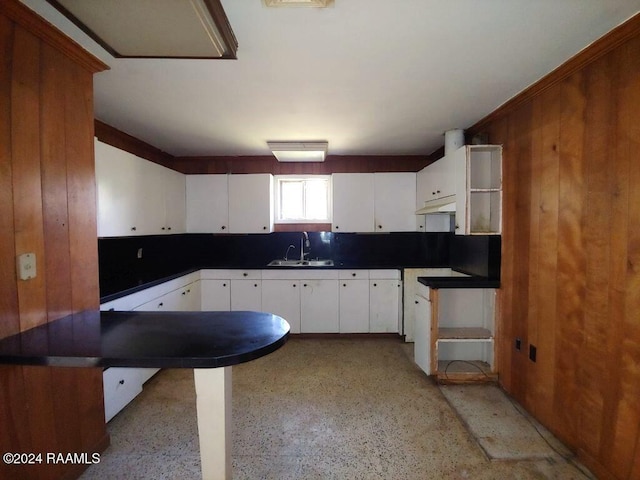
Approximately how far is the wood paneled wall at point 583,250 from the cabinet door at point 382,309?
53.9 inches

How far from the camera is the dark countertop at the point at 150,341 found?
0.97 meters

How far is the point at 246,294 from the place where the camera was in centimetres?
354

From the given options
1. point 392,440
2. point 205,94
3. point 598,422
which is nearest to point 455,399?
point 392,440

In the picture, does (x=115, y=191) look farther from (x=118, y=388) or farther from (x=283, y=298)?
(x=283, y=298)

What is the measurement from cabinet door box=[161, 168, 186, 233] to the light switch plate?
1.87m

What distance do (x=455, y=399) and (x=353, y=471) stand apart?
1.12m

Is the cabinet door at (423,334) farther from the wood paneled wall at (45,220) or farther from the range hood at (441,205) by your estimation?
the wood paneled wall at (45,220)

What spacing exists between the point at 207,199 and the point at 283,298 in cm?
160

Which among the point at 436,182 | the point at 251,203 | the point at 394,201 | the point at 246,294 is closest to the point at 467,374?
the point at 436,182

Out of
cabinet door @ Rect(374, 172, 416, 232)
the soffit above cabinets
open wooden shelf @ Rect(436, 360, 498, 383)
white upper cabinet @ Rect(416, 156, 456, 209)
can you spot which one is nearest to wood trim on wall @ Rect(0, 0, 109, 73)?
the soffit above cabinets

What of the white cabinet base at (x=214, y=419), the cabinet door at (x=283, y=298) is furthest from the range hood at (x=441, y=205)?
the white cabinet base at (x=214, y=419)

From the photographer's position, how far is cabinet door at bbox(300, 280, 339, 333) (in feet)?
11.5

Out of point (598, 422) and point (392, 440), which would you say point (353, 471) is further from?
point (598, 422)

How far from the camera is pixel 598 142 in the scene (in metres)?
1.55
